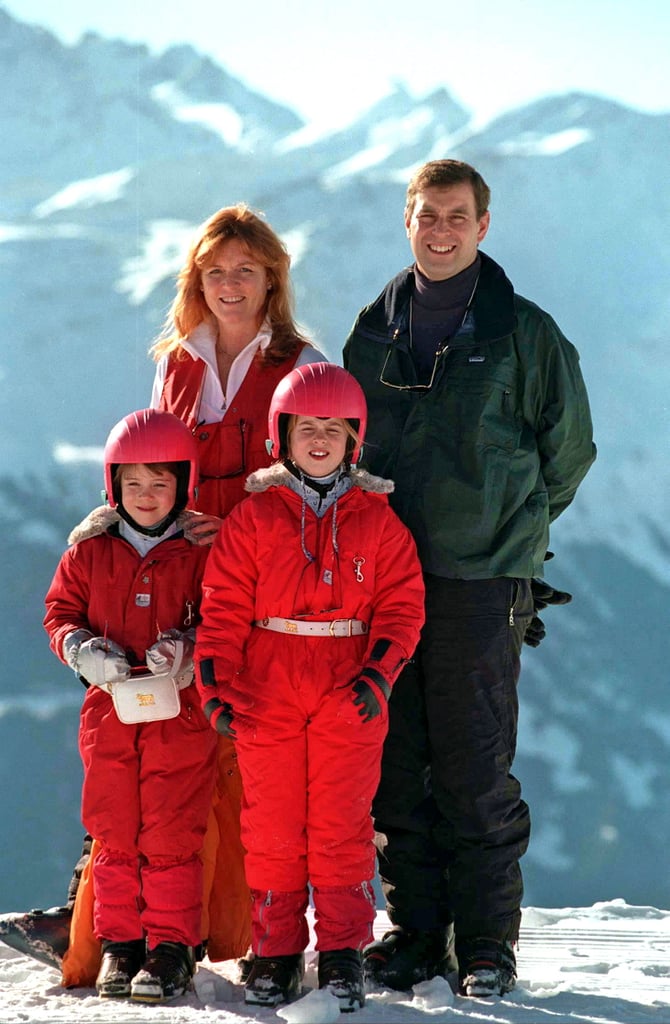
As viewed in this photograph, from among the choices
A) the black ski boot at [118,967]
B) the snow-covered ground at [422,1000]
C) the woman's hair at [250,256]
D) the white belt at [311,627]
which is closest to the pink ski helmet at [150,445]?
the woman's hair at [250,256]

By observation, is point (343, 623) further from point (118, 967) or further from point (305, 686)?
point (118, 967)

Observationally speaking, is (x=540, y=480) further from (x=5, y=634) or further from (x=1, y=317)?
(x=1, y=317)

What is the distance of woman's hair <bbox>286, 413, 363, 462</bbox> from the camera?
3670 mm

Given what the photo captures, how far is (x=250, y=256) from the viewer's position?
410cm

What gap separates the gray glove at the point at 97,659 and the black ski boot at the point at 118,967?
727 mm

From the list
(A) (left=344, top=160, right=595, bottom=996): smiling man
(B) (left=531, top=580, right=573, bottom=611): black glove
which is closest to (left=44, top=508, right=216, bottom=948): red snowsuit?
(A) (left=344, top=160, right=595, bottom=996): smiling man

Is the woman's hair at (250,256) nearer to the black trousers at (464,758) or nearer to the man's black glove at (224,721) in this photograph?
the black trousers at (464,758)

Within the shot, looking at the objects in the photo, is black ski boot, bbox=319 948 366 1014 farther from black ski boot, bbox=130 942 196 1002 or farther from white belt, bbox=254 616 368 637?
white belt, bbox=254 616 368 637

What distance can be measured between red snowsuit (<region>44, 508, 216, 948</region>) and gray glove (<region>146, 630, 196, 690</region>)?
55mm

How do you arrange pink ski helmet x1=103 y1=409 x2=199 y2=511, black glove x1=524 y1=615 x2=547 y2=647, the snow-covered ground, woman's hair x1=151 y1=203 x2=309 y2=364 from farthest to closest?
black glove x1=524 y1=615 x2=547 y2=647
woman's hair x1=151 y1=203 x2=309 y2=364
pink ski helmet x1=103 y1=409 x2=199 y2=511
the snow-covered ground

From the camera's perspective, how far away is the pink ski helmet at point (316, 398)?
360cm

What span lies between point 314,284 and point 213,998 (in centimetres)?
2051

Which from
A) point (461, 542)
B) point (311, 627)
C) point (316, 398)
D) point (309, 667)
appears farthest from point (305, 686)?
point (316, 398)

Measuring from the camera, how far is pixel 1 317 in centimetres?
2333
